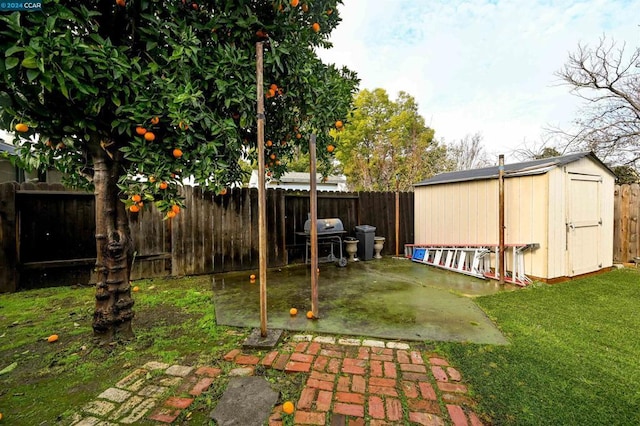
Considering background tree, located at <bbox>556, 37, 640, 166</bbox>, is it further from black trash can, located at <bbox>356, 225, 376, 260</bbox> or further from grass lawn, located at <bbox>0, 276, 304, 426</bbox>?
grass lawn, located at <bbox>0, 276, 304, 426</bbox>

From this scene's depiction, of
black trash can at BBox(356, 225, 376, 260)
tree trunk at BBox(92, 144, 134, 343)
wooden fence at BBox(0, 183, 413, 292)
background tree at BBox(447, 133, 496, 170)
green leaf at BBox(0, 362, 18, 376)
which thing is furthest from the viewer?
background tree at BBox(447, 133, 496, 170)

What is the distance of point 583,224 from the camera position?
16.8ft

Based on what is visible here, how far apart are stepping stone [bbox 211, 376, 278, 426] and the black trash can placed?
16.1 ft

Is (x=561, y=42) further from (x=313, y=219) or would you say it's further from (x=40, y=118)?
(x=40, y=118)

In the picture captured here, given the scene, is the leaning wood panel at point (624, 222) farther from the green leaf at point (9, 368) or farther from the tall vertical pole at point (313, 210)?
the green leaf at point (9, 368)

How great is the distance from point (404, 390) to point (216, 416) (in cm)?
120

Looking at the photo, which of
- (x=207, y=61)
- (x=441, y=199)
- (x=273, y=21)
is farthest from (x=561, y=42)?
(x=207, y=61)

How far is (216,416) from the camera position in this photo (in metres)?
1.60

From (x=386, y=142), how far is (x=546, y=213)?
12842 millimetres

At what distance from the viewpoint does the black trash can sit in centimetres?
664

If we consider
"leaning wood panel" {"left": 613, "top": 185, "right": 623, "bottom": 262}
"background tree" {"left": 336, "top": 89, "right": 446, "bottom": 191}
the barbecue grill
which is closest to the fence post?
the barbecue grill

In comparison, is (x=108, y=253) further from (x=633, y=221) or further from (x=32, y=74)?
(x=633, y=221)

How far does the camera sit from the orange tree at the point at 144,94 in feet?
6.01

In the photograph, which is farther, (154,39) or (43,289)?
(43,289)
